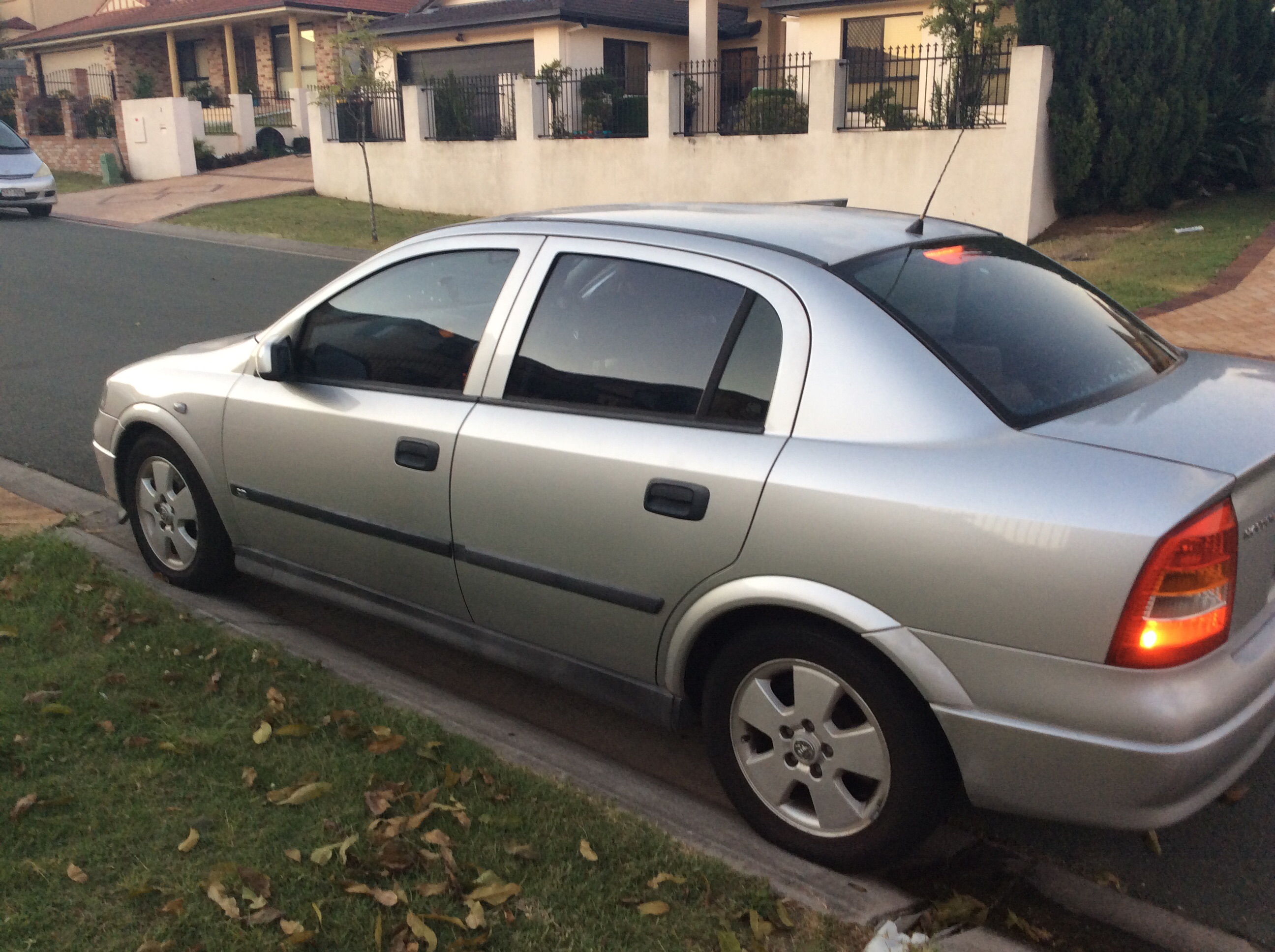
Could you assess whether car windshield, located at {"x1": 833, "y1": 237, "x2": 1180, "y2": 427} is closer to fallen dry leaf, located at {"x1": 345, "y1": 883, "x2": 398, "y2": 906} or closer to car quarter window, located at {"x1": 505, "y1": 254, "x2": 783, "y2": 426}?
car quarter window, located at {"x1": 505, "y1": 254, "x2": 783, "y2": 426}

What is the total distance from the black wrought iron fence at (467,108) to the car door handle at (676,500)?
69.0 ft

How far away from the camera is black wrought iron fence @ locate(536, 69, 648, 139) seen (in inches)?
867

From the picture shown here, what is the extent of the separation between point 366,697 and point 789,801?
1509mm

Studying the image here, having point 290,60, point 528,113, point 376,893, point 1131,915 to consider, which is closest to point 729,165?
point 528,113

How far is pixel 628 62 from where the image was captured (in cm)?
2697

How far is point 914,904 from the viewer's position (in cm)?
303

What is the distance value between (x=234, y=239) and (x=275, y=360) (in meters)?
17.0

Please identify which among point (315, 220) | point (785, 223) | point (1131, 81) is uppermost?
point (1131, 81)

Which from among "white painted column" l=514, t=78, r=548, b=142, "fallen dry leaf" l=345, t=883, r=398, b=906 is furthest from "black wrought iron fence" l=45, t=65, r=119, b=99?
"fallen dry leaf" l=345, t=883, r=398, b=906

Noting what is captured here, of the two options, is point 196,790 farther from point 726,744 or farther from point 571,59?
point 571,59

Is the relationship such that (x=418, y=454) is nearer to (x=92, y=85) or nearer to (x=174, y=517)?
(x=174, y=517)

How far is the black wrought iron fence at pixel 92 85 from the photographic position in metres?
35.1

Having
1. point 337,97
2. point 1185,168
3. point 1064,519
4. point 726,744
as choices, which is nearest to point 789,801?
point 726,744

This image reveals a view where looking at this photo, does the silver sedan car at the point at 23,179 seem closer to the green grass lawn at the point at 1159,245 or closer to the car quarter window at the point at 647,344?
the green grass lawn at the point at 1159,245
